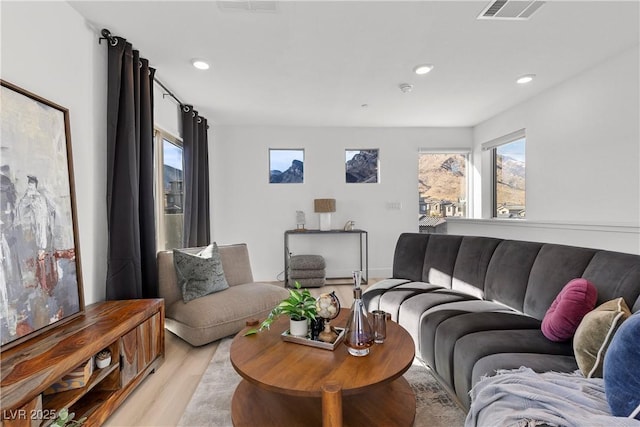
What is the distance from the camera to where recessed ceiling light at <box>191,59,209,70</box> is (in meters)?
2.51

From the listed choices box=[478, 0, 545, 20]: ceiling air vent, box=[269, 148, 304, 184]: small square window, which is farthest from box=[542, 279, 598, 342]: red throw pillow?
box=[269, 148, 304, 184]: small square window

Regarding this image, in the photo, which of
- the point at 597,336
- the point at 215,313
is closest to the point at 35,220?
the point at 215,313

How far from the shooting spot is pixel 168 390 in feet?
5.92

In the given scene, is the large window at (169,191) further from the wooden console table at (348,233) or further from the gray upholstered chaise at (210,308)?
the wooden console table at (348,233)

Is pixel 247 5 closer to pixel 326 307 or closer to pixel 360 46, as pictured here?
pixel 360 46

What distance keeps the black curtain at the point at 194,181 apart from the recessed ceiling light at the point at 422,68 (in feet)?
8.58

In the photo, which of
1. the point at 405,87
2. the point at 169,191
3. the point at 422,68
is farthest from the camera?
the point at 169,191

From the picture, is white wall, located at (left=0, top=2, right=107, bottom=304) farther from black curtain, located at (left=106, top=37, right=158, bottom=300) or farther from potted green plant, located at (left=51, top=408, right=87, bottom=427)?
potted green plant, located at (left=51, top=408, right=87, bottom=427)

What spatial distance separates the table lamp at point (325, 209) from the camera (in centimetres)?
443

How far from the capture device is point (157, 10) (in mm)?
1881

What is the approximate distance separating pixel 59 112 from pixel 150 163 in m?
0.73

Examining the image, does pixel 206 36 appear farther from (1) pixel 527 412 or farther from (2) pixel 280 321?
(1) pixel 527 412

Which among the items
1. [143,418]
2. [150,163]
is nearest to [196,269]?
[150,163]

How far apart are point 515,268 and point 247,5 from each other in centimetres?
255
